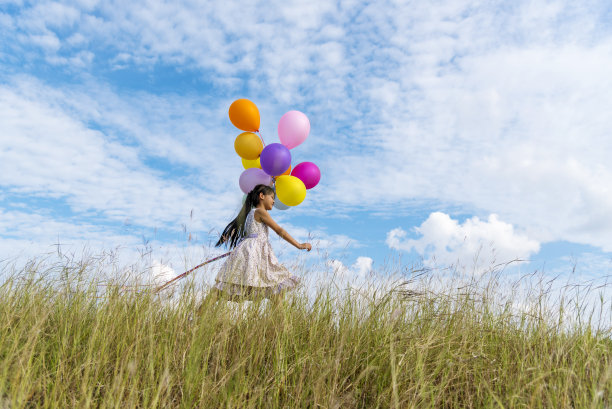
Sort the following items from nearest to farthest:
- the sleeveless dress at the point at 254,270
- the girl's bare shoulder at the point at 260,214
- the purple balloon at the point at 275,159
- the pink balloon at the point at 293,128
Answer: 1. the sleeveless dress at the point at 254,270
2. the purple balloon at the point at 275,159
3. the girl's bare shoulder at the point at 260,214
4. the pink balloon at the point at 293,128

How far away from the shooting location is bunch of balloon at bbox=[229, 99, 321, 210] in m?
5.04

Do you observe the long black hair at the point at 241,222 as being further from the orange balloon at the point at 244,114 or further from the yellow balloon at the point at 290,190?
the orange balloon at the point at 244,114

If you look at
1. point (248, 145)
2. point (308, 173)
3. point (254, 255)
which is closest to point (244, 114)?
point (248, 145)

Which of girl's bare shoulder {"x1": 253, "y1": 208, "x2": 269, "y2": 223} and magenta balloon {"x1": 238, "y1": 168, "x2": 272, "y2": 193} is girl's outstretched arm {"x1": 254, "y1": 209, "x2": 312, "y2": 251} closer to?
girl's bare shoulder {"x1": 253, "y1": 208, "x2": 269, "y2": 223}

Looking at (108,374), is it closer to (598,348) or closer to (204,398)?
(204,398)

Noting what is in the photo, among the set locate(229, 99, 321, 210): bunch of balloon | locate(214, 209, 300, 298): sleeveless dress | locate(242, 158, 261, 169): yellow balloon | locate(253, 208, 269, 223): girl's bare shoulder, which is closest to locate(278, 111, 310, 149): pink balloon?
locate(229, 99, 321, 210): bunch of balloon

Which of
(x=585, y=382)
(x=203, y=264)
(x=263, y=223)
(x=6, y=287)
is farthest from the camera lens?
(x=263, y=223)

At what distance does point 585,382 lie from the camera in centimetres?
264

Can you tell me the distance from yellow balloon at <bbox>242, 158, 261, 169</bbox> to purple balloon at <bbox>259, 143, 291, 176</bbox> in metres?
0.50

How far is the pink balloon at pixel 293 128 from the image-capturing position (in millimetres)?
5383

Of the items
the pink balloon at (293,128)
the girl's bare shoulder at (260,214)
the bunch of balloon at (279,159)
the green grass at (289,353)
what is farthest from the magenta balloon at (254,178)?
the green grass at (289,353)

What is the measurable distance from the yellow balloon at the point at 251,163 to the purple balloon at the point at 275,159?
500 mm

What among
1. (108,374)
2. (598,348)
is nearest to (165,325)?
(108,374)

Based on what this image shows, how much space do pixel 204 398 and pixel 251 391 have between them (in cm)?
26
